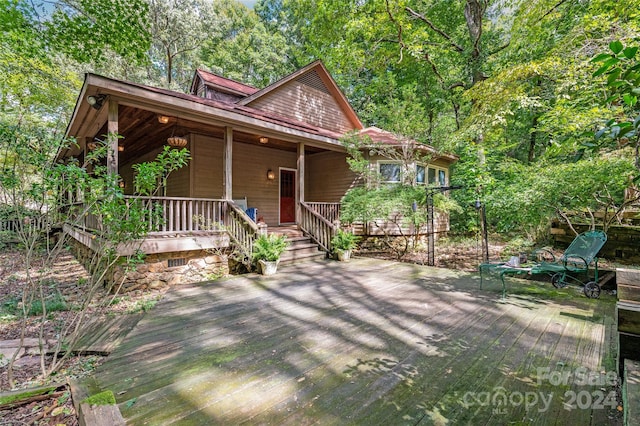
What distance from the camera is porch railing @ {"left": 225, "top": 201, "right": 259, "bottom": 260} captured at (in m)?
6.22

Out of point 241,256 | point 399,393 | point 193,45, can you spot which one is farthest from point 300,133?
point 193,45

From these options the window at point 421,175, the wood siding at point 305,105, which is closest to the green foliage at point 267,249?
the wood siding at point 305,105

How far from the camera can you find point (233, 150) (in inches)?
372

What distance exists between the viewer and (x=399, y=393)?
2.12 m

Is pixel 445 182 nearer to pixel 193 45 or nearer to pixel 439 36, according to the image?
pixel 439 36

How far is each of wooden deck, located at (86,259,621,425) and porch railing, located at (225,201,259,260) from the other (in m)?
1.79

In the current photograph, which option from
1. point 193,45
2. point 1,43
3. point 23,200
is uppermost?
point 193,45

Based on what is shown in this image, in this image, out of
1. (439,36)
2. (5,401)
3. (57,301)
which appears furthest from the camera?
(439,36)

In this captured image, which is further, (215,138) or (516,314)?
(215,138)

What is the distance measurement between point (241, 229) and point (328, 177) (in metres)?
5.37

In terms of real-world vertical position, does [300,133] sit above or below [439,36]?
below

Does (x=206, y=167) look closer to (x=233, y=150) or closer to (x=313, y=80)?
(x=233, y=150)

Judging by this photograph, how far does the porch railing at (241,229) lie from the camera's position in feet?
20.4

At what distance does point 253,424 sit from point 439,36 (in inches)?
686
